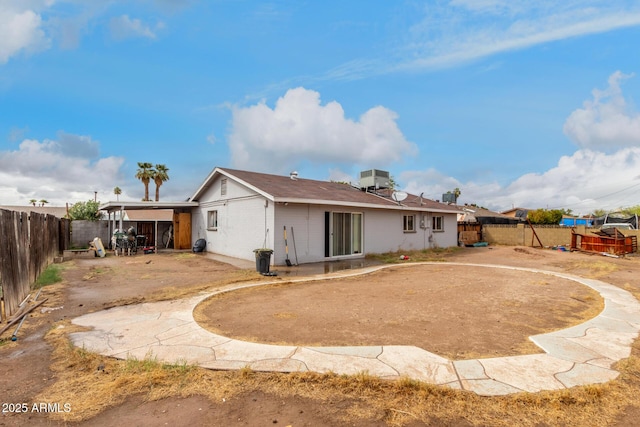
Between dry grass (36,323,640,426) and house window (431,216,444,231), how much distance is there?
51.2ft

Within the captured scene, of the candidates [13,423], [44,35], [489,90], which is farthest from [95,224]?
[489,90]

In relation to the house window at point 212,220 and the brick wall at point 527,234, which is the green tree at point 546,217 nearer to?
the brick wall at point 527,234

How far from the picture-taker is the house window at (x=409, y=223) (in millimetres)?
16594

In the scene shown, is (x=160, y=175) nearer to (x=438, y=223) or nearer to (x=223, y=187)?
(x=223, y=187)

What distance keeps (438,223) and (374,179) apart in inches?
190

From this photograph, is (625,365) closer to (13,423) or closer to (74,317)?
(13,423)

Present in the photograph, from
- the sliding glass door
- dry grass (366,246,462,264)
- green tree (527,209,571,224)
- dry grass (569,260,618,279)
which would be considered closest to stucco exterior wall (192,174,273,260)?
the sliding glass door

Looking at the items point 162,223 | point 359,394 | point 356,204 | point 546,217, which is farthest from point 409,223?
point 546,217

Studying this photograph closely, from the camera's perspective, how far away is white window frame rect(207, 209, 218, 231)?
Result: 1604cm

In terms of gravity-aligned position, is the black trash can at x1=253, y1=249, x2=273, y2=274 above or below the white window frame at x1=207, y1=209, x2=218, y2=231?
below

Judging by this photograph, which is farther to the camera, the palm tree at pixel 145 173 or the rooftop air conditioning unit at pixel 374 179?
→ the palm tree at pixel 145 173

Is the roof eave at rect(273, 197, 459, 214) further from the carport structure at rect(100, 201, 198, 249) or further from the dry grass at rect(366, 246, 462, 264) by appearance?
the carport structure at rect(100, 201, 198, 249)

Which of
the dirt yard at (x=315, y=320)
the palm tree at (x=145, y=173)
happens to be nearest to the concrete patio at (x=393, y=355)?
the dirt yard at (x=315, y=320)

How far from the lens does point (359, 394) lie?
2.90 metres
